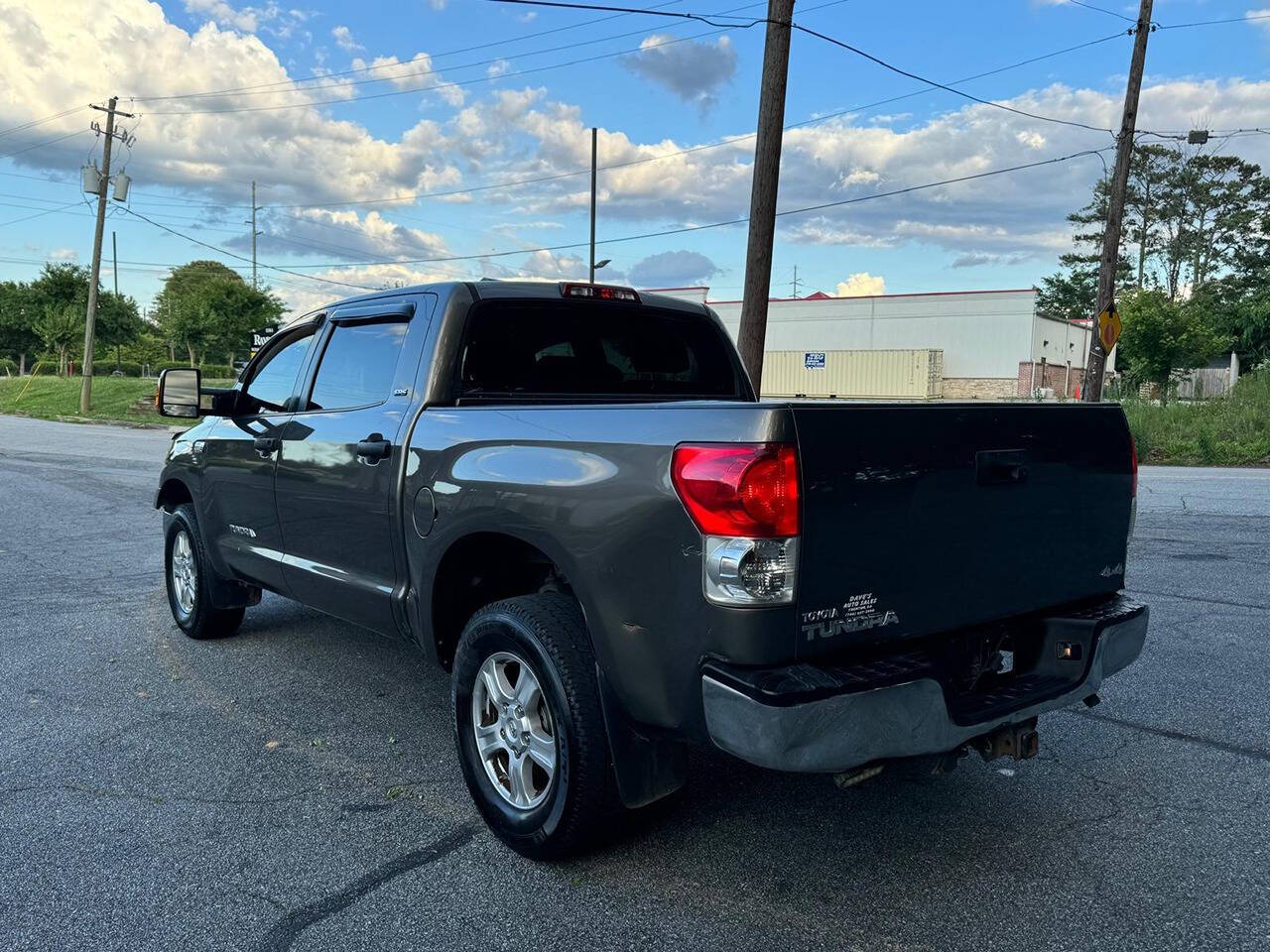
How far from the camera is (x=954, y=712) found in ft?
9.37

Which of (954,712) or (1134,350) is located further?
(1134,350)

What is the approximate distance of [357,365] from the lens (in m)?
4.40

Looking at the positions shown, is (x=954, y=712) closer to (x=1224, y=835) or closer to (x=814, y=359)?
(x=1224, y=835)

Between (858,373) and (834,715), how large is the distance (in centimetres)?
4902

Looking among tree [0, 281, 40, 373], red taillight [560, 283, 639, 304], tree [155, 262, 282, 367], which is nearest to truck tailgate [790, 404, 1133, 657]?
red taillight [560, 283, 639, 304]

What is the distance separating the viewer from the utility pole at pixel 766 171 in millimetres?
11766

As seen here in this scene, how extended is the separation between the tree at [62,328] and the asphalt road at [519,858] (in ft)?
179

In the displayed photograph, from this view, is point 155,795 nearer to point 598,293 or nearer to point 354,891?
point 354,891

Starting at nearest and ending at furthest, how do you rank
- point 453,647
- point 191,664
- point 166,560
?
point 453,647, point 191,664, point 166,560

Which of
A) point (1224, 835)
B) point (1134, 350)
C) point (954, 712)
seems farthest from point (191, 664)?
point (1134, 350)

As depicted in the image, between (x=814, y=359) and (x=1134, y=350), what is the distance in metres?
14.8

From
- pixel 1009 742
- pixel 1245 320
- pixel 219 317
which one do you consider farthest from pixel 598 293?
pixel 1245 320

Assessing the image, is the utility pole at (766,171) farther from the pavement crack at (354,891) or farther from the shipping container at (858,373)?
the shipping container at (858,373)

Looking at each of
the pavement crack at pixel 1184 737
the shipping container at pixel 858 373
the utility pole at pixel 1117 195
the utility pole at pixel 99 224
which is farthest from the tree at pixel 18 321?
the pavement crack at pixel 1184 737
